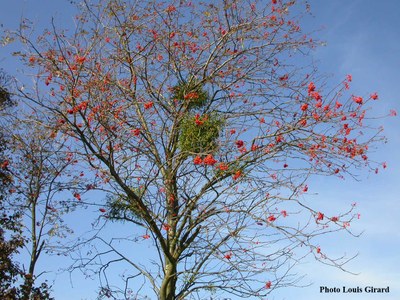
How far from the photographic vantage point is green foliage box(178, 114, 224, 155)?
7.50 metres

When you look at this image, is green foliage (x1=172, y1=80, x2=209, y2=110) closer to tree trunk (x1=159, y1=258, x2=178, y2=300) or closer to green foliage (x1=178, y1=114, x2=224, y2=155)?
green foliage (x1=178, y1=114, x2=224, y2=155)

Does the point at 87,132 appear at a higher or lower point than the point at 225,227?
higher

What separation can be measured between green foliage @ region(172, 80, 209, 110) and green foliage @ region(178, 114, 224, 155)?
30.8 inches

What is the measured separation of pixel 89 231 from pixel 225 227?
8.51ft

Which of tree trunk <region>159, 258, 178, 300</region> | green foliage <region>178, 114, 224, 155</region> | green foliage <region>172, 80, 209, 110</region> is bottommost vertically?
tree trunk <region>159, 258, 178, 300</region>

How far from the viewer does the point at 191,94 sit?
8430 millimetres

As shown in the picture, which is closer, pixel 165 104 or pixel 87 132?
pixel 87 132

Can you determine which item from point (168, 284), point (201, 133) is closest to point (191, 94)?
point (201, 133)

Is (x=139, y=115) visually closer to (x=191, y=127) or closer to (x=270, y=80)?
(x=191, y=127)

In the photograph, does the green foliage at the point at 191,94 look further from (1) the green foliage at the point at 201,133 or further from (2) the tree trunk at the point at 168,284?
(2) the tree trunk at the point at 168,284

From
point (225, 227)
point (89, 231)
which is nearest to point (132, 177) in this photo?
point (89, 231)

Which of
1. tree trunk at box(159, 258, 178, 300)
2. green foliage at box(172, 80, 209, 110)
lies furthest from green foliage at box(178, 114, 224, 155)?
tree trunk at box(159, 258, 178, 300)

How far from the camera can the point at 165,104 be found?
8.82m

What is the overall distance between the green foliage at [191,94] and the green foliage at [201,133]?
2.56ft
